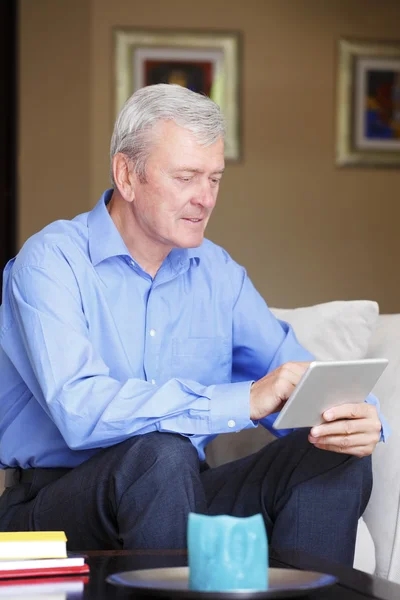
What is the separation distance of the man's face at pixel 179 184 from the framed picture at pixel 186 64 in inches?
104

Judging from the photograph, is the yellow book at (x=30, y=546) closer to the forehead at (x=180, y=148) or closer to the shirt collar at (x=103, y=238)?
the shirt collar at (x=103, y=238)

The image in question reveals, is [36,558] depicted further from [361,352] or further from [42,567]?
[361,352]

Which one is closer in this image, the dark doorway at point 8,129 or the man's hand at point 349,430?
the man's hand at point 349,430

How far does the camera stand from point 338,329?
2246 mm

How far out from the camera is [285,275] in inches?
181

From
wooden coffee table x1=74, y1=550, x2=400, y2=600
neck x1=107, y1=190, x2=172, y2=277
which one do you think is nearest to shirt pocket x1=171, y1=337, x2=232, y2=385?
neck x1=107, y1=190, x2=172, y2=277

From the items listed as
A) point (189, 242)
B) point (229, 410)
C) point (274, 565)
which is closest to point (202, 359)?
point (189, 242)

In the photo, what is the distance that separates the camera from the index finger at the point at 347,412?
1569 millimetres

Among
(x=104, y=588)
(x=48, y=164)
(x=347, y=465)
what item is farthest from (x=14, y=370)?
(x=48, y=164)

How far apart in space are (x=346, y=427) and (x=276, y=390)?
0.46 ft

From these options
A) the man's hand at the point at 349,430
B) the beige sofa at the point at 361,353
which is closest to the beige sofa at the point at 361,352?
the beige sofa at the point at 361,353

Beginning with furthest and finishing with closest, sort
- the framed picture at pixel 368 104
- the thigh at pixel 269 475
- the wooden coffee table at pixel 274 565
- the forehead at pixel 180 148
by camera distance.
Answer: the framed picture at pixel 368 104, the forehead at pixel 180 148, the thigh at pixel 269 475, the wooden coffee table at pixel 274 565

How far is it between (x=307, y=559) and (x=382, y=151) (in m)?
3.61

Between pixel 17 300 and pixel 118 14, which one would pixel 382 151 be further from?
pixel 17 300
